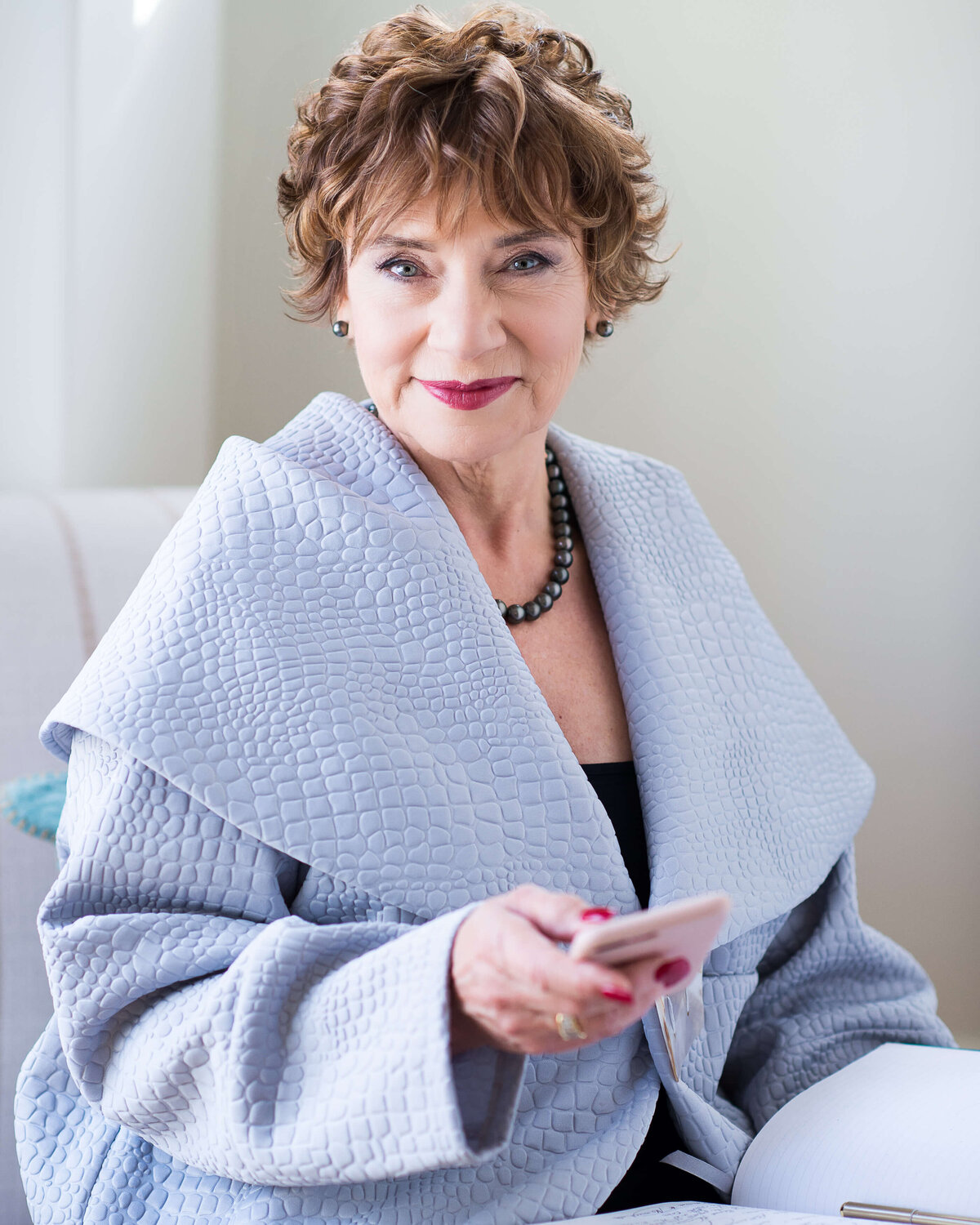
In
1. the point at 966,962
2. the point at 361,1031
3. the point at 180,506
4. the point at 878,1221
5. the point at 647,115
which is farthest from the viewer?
the point at 966,962

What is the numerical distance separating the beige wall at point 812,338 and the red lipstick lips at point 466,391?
835mm

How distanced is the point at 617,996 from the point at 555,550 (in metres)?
0.64

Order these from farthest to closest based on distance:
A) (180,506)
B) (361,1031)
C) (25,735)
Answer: (180,506), (25,735), (361,1031)

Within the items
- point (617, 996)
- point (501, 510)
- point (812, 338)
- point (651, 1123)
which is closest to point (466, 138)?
point (501, 510)

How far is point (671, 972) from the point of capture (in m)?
0.59

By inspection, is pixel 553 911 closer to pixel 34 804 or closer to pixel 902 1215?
pixel 902 1215

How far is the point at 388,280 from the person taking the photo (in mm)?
981

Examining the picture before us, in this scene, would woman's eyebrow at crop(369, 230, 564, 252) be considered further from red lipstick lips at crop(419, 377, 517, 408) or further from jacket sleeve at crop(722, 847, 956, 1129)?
jacket sleeve at crop(722, 847, 956, 1129)

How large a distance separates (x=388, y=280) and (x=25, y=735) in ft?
1.71

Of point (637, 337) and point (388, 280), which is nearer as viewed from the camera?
point (388, 280)

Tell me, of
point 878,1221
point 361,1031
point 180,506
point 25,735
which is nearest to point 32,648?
point 25,735

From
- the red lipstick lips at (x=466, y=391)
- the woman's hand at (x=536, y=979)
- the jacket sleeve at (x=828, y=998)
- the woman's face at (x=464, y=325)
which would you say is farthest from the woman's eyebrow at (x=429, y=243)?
the jacket sleeve at (x=828, y=998)

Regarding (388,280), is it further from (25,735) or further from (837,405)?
(837,405)

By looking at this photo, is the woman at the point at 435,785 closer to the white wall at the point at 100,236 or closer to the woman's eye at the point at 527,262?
the woman's eye at the point at 527,262
